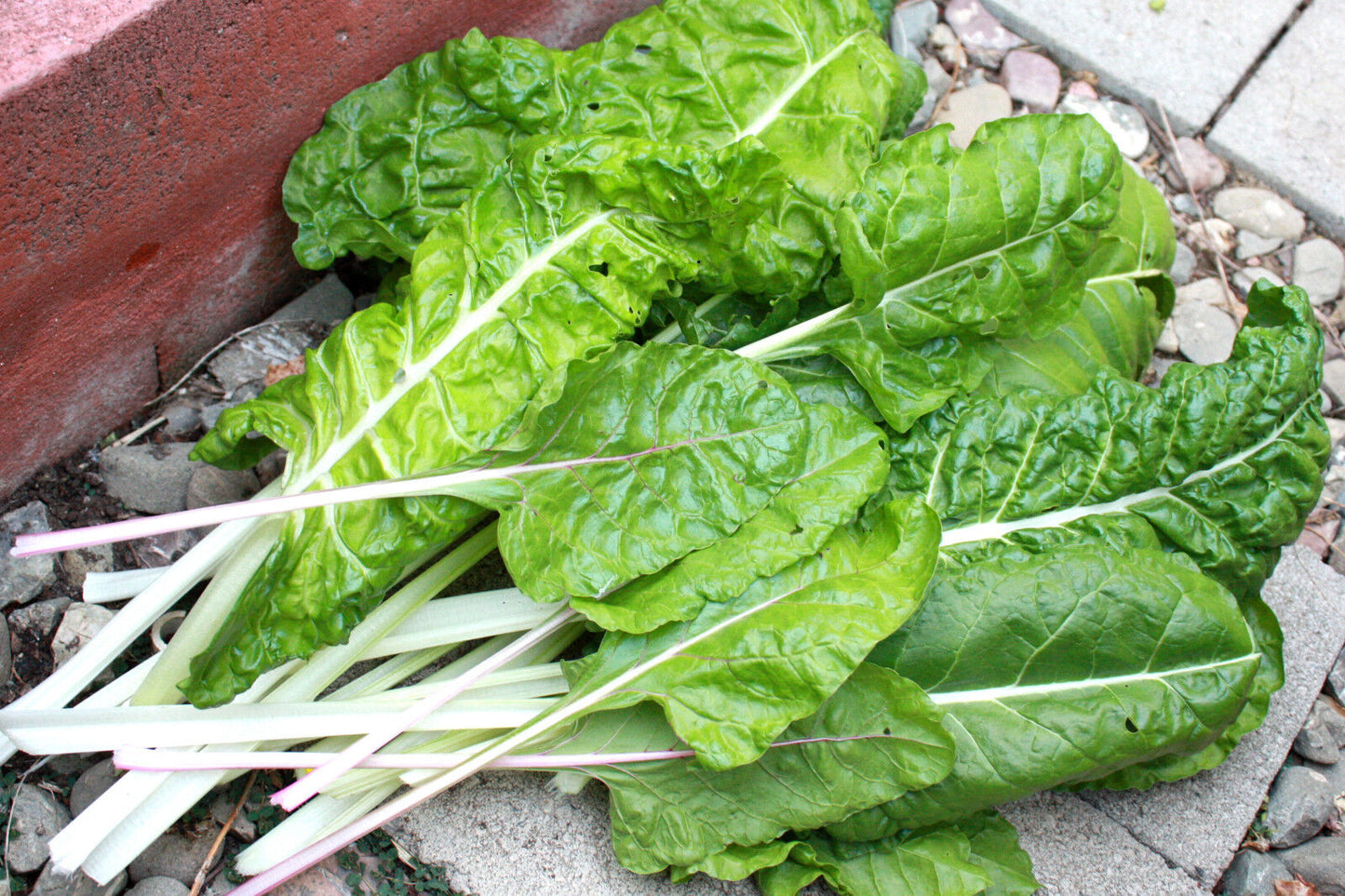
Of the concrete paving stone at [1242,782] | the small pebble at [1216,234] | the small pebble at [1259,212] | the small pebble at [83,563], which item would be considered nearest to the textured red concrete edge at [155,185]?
the small pebble at [83,563]

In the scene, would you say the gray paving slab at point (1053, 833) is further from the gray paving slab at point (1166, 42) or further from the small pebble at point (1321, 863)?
the gray paving slab at point (1166, 42)

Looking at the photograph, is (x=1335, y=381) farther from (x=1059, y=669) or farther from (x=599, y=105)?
(x=599, y=105)

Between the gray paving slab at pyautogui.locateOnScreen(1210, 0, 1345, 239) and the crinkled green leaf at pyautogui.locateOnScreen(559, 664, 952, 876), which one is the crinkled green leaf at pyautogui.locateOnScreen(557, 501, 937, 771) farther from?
the gray paving slab at pyautogui.locateOnScreen(1210, 0, 1345, 239)

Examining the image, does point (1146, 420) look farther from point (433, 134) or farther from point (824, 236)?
point (433, 134)

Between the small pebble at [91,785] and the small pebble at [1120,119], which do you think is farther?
the small pebble at [1120,119]

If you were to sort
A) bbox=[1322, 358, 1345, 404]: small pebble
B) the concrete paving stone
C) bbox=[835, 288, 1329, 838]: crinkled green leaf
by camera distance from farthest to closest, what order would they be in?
1. bbox=[1322, 358, 1345, 404]: small pebble
2. the concrete paving stone
3. bbox=[835, 288, 1329, 838]: crinkled green leaf

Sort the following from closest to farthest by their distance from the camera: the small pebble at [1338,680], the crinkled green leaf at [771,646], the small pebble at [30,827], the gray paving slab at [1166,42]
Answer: the crinkled green leaf at [771,646]
the small pebble at [30,827]
the small pebble at [1338,680]
the gray paving slab at [1166,42]

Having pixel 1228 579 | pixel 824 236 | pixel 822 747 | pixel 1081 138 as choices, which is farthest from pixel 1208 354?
pixel 822 747

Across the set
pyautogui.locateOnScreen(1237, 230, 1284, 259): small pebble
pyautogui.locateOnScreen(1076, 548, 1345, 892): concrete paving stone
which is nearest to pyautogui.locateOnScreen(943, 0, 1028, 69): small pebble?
pyautogui.locateOnScreen(1237, 230, 1284, 259): small pebble
